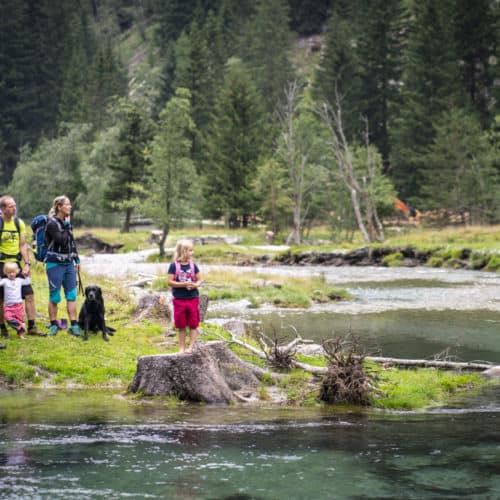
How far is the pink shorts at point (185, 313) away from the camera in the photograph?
1182 cm

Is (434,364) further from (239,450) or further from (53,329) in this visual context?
(239,450)

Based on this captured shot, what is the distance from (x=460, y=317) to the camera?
22.8 metres

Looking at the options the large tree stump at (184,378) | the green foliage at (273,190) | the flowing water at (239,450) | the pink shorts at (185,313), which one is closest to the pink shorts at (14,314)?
the flowing water at (239,450)

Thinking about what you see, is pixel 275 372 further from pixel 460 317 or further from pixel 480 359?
pixel 460 317

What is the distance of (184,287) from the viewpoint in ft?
38.2

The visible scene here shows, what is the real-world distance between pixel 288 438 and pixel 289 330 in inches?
430

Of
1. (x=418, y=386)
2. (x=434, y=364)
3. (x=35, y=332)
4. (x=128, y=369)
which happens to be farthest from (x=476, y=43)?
(x=128, y=369)

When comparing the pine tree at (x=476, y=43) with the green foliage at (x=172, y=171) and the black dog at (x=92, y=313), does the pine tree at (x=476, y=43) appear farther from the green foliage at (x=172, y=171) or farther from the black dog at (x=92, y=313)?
the black dog at (x=92, y=313)

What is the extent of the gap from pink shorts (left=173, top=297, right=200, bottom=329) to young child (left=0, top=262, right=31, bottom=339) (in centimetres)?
313

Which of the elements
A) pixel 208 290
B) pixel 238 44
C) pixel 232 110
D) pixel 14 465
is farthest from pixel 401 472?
pixel 238 44

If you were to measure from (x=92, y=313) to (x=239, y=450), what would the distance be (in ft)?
20.0

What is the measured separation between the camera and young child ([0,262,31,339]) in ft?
43.5

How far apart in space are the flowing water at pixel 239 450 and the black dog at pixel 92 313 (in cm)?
219

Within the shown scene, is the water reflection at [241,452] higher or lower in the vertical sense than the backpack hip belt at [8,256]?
lower
